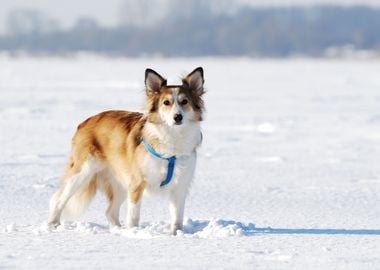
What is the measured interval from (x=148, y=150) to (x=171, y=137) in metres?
0.21

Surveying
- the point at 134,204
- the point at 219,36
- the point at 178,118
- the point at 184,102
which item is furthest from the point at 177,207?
the point at 219,36

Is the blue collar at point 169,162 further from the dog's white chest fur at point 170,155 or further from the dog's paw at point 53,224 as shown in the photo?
the dog's paw at point 53,224

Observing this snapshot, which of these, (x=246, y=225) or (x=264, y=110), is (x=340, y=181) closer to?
(x=246, y=225)

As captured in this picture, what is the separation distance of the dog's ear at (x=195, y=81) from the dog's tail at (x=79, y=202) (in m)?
1.25

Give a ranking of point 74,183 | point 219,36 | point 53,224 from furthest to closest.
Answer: point 219,36
point 74,183
point 53,224

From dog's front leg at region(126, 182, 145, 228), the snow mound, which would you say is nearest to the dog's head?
dog's front leg at region(126, 182, 145, 228)

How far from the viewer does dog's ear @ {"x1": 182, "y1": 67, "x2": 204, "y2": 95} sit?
6.74 meters

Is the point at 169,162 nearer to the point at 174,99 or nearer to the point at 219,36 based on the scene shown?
the point at 174,99

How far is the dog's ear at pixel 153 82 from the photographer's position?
6.67 m

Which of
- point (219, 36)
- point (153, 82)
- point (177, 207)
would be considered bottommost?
point (219, 36)

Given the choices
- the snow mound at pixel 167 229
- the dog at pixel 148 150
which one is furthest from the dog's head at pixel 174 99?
the snow mound at pixel 167 229

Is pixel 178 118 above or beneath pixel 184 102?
beneath

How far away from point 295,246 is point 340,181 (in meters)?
4.09

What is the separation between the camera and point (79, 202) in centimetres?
721
